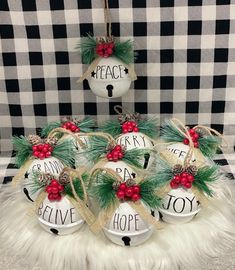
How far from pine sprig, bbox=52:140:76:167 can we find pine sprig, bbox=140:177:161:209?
7.1 inches

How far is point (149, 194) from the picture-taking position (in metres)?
0.72

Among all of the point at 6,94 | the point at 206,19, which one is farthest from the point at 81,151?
the point at 206,19

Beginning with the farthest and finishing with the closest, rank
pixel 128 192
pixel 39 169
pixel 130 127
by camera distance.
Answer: pixel 130 127
pixel 39 169
pixel 128 192

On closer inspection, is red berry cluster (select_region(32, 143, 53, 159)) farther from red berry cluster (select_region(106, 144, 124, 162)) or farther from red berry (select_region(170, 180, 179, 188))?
red berry (select_region(170, 180, 179, 188))

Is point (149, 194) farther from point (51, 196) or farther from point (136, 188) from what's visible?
point (51, 196)

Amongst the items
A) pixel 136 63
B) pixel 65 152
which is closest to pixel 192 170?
pixel 65 152

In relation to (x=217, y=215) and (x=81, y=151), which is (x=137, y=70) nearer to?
(x=81, y=151)

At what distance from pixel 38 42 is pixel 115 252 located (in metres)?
0.46

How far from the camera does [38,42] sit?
3.24 feet

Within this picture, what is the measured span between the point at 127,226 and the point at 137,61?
40 centimetres

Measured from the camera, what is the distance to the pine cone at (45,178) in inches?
29.1

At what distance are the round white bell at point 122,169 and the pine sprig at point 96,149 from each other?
0.04m

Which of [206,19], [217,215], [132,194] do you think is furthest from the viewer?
[206,19]

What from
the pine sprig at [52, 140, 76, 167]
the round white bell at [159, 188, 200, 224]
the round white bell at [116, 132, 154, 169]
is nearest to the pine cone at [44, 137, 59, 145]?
the pine sprig at [52, 140, 76, 167]
